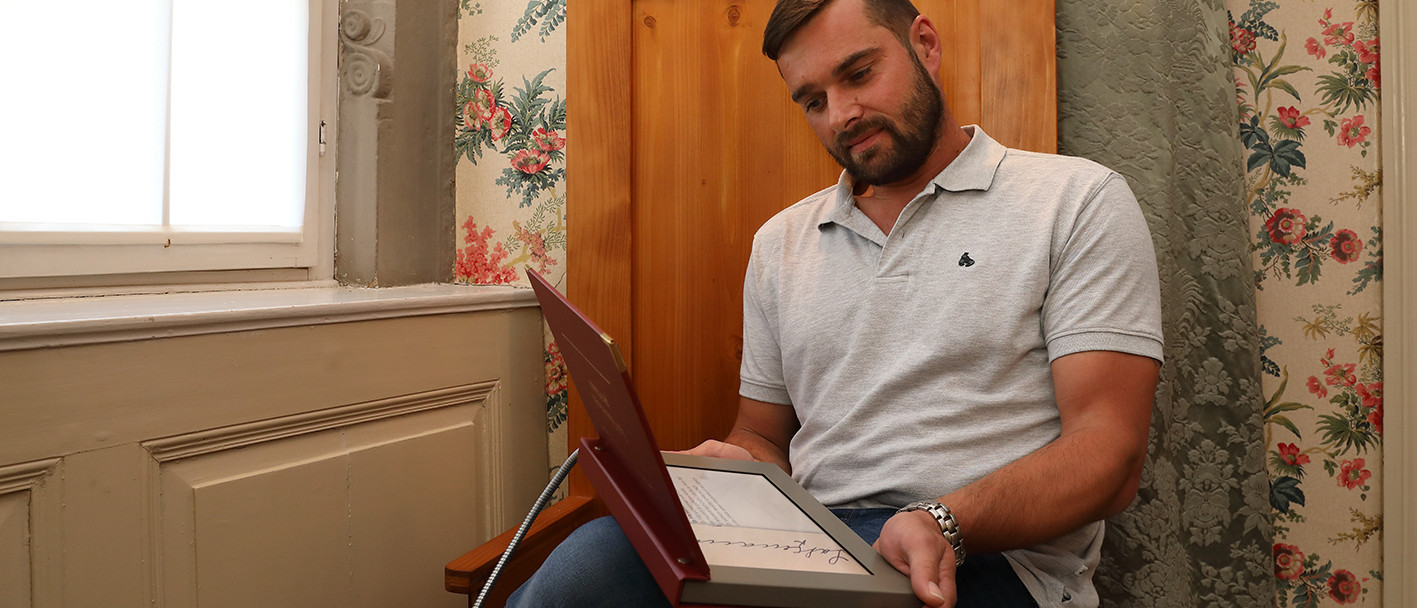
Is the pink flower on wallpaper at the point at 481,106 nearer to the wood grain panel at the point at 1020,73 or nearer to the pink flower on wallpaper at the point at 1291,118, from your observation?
the wood grain panel at the point at 1020,73

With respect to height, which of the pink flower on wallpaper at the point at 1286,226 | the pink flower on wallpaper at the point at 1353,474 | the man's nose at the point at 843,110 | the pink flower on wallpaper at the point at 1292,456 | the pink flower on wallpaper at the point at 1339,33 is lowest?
the pink flower on wallpaper at the point at 1353,474

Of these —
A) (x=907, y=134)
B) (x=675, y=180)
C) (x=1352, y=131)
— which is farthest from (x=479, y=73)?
(x=1352, y=131)

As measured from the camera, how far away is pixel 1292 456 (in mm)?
1090

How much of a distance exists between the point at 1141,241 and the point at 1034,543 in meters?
0.35

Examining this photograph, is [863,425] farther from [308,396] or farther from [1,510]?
[1,510]

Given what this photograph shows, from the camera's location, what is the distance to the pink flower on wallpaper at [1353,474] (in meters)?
1.06

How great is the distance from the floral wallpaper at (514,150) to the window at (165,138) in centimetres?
24

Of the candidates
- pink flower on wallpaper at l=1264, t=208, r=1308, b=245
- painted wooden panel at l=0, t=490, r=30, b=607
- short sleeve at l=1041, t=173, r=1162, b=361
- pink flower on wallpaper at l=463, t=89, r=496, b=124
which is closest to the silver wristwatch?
short sleeve at l=1041, t=173, r=1162, b=361

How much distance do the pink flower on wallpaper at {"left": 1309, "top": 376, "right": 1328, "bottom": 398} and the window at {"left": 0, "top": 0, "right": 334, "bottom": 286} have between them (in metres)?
1.53

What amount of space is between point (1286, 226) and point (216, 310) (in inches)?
53.0

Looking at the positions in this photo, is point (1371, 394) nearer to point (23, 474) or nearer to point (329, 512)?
point (329, 512)

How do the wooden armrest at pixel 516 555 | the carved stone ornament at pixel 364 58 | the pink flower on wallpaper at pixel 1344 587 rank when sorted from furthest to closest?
1. the carved stone ornament at pixel 364 58
2. the pink flower on wallpaper at pixel 1344 587
3. the wooden armrest at pixel 516 555

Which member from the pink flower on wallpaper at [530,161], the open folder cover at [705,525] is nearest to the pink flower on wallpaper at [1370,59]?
the open folder cover at [705,525]

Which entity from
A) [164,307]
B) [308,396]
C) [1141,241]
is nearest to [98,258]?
[164,307]
